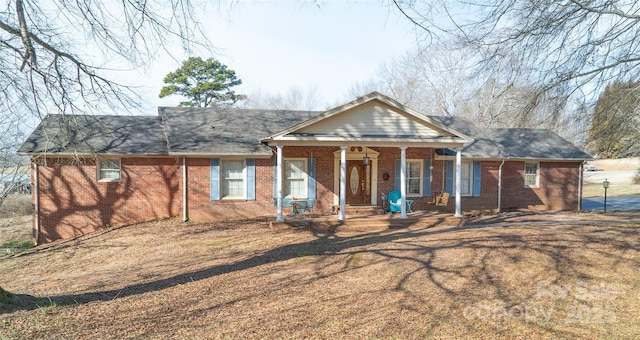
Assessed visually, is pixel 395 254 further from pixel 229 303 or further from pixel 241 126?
pixel 241 126

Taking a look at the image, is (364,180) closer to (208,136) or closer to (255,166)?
(255,166)

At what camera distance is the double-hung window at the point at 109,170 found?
14.1 metres

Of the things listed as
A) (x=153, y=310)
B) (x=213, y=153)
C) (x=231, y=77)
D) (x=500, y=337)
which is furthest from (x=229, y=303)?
(x=231, y=77)

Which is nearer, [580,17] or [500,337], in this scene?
[500,337]

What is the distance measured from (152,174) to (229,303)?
32.5 ft

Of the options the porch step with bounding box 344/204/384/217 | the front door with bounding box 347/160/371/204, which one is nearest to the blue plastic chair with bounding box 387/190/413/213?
the porch step with bounding box 344/204/384/217

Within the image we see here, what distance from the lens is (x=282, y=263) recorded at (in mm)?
8555

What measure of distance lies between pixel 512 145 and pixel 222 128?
1363cm

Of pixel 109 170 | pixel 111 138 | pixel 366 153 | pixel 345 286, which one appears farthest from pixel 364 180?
pixel 111 138

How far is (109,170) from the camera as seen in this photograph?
1416 cm

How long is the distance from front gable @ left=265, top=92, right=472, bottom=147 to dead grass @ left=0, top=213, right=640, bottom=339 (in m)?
3.48

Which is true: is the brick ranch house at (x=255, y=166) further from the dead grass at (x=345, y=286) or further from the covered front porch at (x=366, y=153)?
the dead grass at (x=345, y=286)

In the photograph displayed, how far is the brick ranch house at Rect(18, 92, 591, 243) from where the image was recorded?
1330cm

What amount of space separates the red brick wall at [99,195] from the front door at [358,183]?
6734mm
